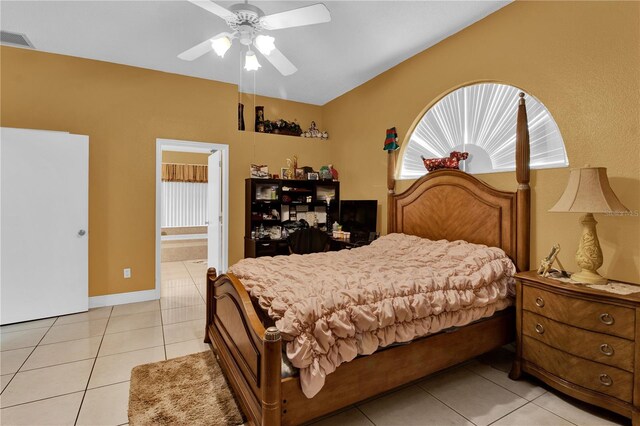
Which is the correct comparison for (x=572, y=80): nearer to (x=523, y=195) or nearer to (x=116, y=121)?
(x=523, y=195)

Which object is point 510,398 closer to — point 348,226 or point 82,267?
point 348,226

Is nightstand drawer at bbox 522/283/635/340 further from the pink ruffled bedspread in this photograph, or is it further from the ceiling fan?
the ceiling fan

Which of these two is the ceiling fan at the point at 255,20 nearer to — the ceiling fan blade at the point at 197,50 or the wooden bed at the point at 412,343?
the ceiling fan blade at the point at 197,50

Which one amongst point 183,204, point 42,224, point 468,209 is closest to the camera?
point 468,209

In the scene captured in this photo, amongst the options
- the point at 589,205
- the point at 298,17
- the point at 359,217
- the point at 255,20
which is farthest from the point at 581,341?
the point at 255,20

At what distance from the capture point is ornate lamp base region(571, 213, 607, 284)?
201 cm

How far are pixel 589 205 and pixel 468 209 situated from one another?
41.8 inches

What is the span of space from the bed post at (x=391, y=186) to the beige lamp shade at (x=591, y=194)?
192 centimetres

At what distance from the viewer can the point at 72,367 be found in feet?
8.01

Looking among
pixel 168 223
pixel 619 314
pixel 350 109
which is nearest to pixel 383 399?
pixel 619 314

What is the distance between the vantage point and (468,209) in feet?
9.73

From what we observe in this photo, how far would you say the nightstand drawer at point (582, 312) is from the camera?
5.79ft

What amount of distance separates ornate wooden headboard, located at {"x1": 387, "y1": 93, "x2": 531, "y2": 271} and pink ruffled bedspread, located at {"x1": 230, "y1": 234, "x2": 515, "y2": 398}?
0.60 feet

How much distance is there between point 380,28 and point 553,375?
317 centimetres
